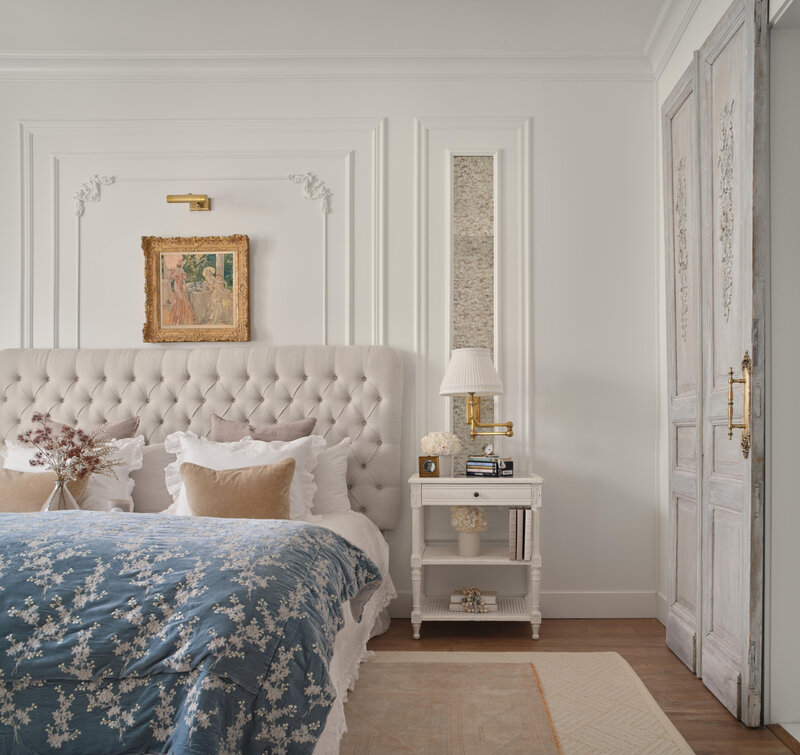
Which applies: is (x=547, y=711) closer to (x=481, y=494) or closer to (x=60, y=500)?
(x=481, y=494)

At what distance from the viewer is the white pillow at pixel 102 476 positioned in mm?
3252

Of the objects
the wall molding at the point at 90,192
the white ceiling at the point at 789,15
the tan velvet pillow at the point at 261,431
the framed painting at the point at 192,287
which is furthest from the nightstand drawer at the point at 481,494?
the wall molding at the point at 90,192

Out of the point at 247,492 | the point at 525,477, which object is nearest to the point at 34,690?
the point at 247,492

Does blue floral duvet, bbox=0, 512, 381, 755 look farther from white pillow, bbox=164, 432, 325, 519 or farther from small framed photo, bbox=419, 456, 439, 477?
small framed photo, bbox=419, 456, 439, 477

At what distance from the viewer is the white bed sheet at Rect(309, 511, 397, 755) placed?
1948 millimetres

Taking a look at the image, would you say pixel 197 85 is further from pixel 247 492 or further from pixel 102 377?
pixel 247 492

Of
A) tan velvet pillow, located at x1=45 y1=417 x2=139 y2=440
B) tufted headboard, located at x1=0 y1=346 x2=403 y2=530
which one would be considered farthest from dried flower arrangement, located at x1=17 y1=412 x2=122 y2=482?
tufted headboard, located at x1=0 y1=346 x2=403 y2=530

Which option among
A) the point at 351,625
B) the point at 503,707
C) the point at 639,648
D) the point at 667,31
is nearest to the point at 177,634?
the point at 351,625

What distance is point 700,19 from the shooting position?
319 centimetres

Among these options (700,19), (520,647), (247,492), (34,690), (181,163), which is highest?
(700,19)

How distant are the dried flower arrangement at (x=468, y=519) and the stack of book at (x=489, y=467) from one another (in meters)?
0.17

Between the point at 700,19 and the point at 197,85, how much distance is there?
2.49 m

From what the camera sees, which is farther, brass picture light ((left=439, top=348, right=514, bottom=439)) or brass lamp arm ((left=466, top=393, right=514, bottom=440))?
brass lamp arm ((left=466, top=393, right=514, bottom=440))

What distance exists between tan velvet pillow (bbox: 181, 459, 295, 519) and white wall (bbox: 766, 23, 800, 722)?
1746 mm
